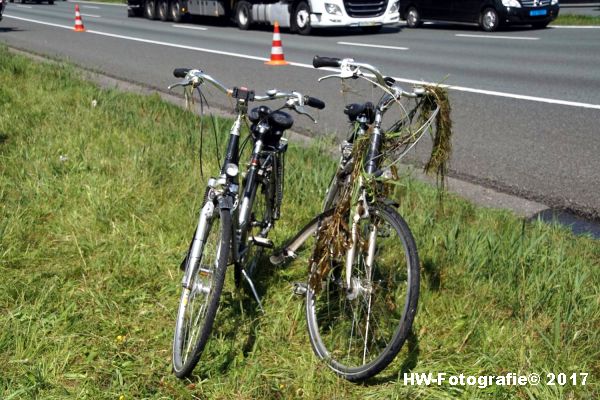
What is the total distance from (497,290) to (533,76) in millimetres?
8556

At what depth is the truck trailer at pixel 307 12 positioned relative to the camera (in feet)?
61.6

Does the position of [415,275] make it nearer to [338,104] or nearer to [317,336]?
[317,336]

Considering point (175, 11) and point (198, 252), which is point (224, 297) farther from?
point (175, 11)

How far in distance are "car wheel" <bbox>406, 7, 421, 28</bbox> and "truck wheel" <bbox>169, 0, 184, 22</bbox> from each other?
27.2 feet

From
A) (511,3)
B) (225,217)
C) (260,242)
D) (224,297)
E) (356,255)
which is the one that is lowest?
(224,297)

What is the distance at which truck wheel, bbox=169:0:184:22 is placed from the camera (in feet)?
84.1

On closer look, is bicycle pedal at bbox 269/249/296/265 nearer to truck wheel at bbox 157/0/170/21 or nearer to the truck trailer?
the truck trailer

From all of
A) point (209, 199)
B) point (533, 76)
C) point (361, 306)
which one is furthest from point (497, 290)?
point (533, 76)

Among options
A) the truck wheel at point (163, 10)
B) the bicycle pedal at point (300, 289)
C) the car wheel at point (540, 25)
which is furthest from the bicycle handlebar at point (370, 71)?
the truck wheel at point (163, 10)

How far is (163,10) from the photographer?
2667 centimetres

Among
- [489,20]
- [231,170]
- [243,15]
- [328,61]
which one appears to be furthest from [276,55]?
[231,170]

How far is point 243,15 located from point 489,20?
740cm

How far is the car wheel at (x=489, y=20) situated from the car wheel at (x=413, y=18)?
259cm

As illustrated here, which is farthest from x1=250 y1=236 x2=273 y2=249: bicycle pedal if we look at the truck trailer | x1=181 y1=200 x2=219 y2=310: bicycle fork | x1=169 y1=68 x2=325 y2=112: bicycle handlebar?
the truck trailer
